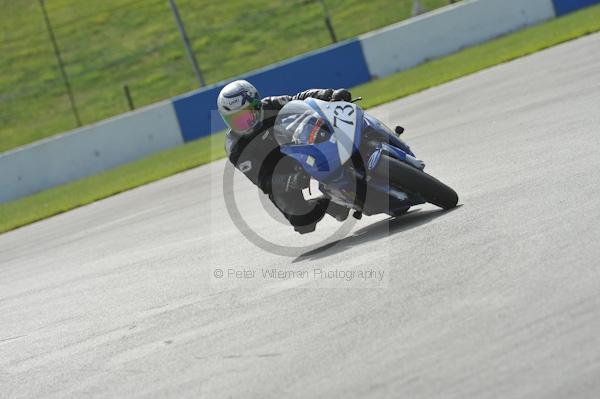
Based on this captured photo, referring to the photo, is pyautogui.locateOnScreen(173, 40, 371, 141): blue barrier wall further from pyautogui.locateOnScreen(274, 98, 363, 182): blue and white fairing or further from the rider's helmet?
pyautogui.locateOnScreen(274, 98, 363, 182): blue and white fairing

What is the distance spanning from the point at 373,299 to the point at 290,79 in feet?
55.0

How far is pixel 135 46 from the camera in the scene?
101ft

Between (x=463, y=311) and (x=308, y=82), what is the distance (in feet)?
57.7

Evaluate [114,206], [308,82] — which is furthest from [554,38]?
[114,206]

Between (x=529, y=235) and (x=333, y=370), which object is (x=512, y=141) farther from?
(x=333, y=370)

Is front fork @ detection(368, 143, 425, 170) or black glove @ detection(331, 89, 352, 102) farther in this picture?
black glove @ detection(331, 89, 352, 102)

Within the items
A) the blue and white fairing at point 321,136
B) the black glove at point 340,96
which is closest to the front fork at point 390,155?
the blue and white fairing at point 321,136

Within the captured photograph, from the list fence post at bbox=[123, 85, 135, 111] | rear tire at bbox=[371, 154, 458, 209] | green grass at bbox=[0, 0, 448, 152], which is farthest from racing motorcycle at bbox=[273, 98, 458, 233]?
green grass at bbox=[0, 0, 448, 152]

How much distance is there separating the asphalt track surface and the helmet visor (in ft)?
3.65

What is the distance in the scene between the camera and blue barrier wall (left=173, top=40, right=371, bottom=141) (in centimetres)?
2272

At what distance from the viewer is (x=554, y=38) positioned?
19500 mm

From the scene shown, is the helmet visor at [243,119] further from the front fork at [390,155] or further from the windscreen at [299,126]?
the front fork at [390,155]

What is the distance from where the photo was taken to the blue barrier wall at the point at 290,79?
22719mm

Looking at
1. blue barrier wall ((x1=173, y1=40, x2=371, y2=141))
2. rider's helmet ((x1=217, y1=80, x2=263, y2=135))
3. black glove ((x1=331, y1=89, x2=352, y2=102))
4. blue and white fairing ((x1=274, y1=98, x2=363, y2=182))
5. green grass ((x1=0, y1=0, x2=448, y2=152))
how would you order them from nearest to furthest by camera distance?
blue and white fairing ((x1=274, y1=98, x2=363, y2=182)) < rider's helmet ((x1=217, y1=80, x2=263, y2=135)) < black glove ((x1=331, y1=89, x2=352, y2=102)) < blue barrier wall ((x1=173, y1=40, x2=371, y2=141)) < green grass ((x1=0, y1=0, x2=448, y2=152))
